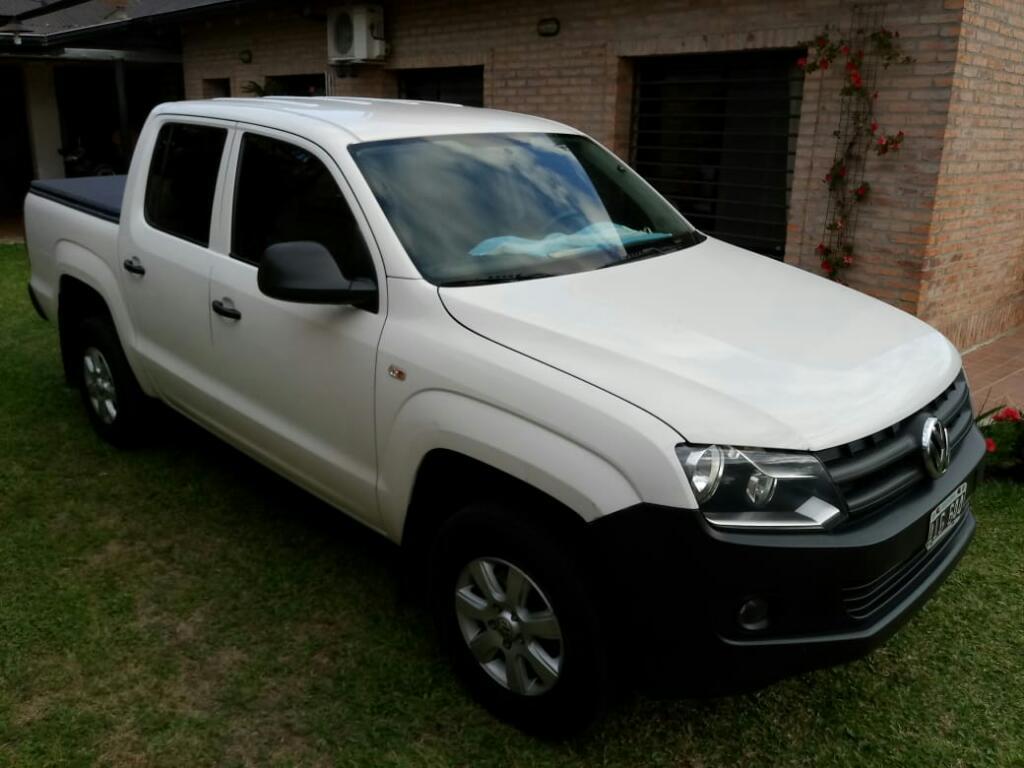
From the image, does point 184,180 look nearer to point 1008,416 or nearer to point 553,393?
point 553,393

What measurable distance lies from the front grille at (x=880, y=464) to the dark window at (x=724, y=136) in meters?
5.19

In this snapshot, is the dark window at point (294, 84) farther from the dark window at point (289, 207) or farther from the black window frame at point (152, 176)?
the dark window at point (289, 207)

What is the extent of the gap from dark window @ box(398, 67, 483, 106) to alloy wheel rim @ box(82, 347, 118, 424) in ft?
19.8

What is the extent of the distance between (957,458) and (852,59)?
4375 millimetres

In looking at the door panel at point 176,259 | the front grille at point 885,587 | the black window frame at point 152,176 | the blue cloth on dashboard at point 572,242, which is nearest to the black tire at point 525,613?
the front grille at point 885,587

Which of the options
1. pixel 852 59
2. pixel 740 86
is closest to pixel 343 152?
pixel 852 59

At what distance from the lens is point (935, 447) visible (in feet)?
8.67

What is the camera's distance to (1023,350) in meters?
7.32

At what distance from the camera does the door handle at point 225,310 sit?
361cm

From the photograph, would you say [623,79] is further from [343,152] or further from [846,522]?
[846,522]

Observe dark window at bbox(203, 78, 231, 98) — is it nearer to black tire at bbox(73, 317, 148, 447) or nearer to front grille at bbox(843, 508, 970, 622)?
black tire at bbox(73, 317, 148, 447)

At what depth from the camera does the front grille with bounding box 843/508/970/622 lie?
244 cm

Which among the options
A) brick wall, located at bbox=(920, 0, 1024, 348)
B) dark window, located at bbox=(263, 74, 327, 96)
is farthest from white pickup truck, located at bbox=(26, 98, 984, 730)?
dark window, located at bbox=(263, 74, 327, 96)

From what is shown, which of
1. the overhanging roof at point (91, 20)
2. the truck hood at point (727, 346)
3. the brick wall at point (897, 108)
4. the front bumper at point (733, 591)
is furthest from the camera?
the overhanging roof at point (91, 20)
